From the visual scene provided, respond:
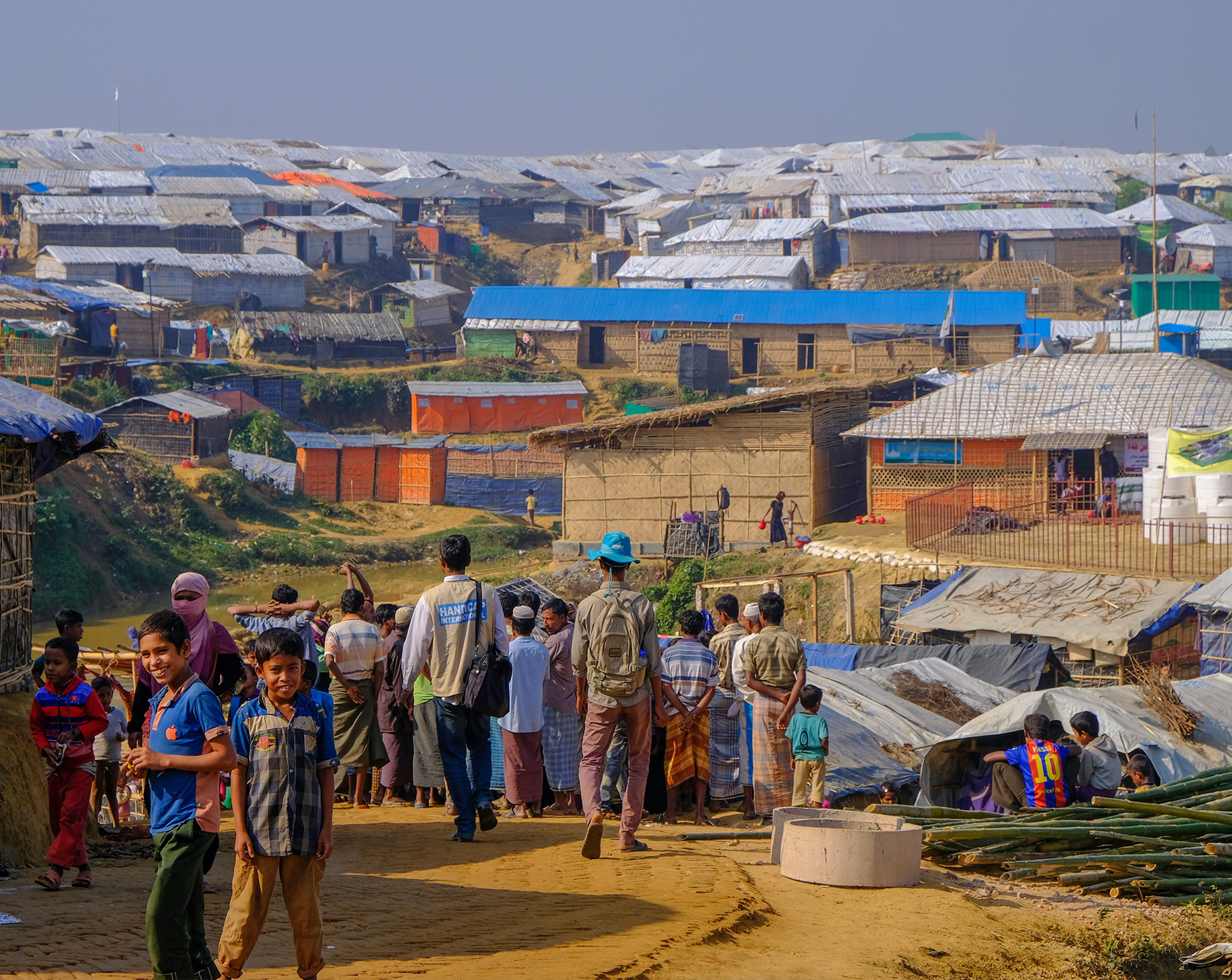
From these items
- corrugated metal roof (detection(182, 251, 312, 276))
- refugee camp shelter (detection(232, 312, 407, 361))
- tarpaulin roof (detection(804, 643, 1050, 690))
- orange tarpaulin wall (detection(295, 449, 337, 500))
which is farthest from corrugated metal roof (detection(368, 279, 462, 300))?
tarpaulin roof (detection(804, 643, 1050, 690))

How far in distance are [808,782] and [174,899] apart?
160 inches

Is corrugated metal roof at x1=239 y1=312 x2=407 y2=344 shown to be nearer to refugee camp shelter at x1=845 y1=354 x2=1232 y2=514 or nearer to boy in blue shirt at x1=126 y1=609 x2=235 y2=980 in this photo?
refugee camp shelter at x1=845 y1=354 x2=1232 y2=514

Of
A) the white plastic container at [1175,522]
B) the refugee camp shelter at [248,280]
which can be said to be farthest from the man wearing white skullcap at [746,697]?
the refugee camp shelter at [248,280]

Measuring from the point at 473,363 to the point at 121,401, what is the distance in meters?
13.5

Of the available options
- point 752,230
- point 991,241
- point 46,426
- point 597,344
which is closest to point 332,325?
point 597,344

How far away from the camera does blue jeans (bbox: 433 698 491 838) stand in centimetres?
682

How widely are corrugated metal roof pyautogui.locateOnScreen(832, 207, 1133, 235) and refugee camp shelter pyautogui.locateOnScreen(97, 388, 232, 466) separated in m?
30.9

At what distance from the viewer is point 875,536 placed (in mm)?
24422

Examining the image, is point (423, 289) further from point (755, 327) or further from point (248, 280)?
point (755, 327)

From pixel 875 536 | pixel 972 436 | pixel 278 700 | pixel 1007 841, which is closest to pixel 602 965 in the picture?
pixel 278 700

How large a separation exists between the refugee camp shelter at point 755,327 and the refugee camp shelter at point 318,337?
10.1 ft

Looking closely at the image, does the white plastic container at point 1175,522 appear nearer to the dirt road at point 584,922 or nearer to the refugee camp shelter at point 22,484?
the dirt road at point 584,922

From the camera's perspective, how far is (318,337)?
1758 inches

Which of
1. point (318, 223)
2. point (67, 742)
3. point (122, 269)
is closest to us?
point (67, 742)
